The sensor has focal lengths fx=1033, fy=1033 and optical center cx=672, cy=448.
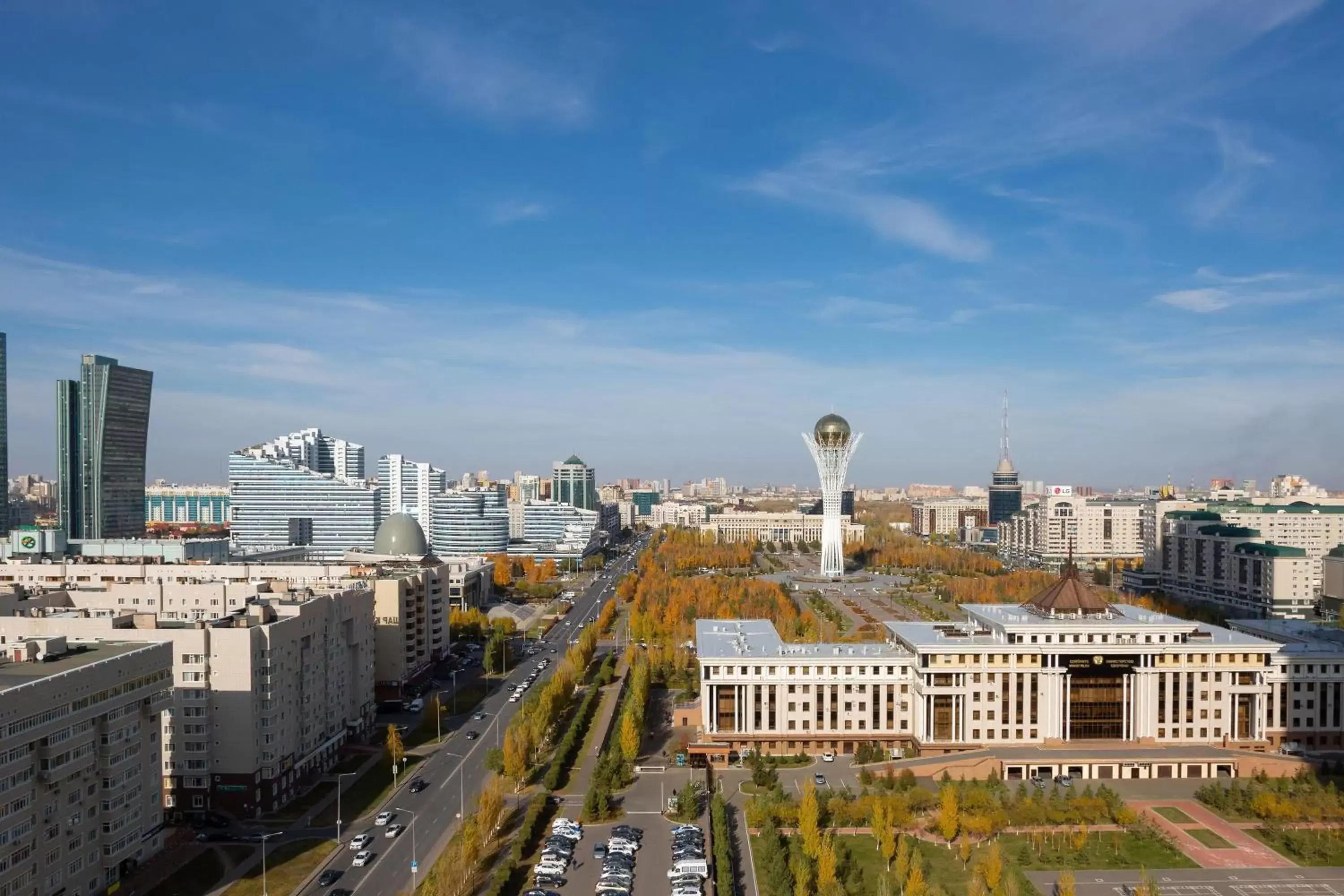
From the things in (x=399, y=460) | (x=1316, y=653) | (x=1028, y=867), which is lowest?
(x=1028, y=867)

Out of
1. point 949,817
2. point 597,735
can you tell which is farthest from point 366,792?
point 949,817

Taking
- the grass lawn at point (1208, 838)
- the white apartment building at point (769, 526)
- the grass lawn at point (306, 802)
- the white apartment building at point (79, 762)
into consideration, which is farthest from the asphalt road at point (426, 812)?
the white apartment building at point (769, 526)

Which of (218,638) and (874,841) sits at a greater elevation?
(218,638)

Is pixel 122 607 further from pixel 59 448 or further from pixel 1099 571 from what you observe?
pixel 1099 571

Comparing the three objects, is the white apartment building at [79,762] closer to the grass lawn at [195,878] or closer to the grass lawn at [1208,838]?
the grass lawn at [195,878]

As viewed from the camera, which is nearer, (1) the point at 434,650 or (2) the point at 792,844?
(2) the point at 792,844

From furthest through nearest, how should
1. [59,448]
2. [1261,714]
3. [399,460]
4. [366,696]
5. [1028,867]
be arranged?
[399,460] → [59,448] → [366,696] → [1261,714] → [1028,867]

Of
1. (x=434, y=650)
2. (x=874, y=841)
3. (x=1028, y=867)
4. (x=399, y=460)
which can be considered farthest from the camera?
(x=399, y=460)

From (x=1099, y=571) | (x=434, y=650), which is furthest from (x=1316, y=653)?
(x=1099, y=571)
